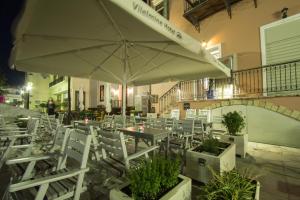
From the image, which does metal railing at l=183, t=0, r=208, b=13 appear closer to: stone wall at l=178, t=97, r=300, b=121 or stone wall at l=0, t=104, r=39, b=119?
stone wall at l=178, t=97, r=300, b=121

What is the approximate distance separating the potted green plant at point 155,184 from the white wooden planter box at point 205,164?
1.14 metres

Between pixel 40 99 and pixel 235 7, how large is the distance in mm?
37733

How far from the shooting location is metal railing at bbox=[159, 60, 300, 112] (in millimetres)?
6574

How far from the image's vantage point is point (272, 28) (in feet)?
23.4

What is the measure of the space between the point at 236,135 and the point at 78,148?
4145 millimetres

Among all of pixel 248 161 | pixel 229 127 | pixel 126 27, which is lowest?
pixel 248 161

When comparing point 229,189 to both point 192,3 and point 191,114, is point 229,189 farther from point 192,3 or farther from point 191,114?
point 192,3

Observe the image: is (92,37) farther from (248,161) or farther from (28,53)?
(248,161)

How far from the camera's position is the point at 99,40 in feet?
10.9

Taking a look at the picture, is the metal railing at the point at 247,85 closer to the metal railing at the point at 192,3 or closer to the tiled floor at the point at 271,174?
the tiled floor at the point at 271,174

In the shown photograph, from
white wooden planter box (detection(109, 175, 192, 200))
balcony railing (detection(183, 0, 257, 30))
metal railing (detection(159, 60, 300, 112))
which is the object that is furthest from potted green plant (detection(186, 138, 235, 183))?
balcony railing (detection(183, 0, 257, 30))

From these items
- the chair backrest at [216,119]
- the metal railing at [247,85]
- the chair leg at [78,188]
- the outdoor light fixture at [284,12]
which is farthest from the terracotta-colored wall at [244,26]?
the chair leg at [78,188]

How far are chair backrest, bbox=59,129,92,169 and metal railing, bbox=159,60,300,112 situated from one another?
22.1 ft

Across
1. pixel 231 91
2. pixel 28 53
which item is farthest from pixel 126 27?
pixel 231 91
